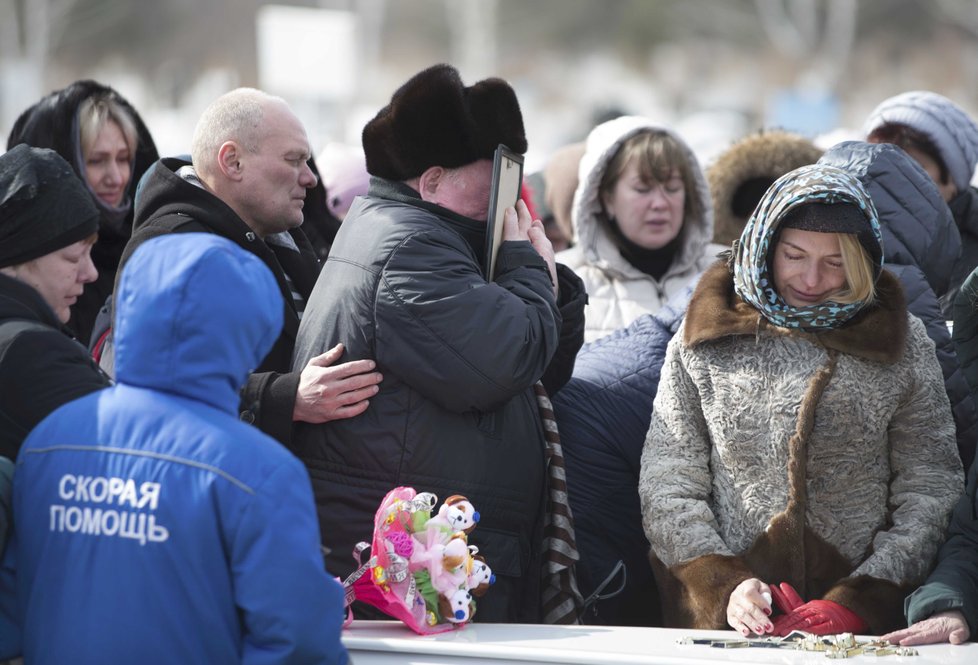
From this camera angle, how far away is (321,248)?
4.62m

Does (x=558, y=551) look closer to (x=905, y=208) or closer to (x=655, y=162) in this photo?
(x=905, y=208)

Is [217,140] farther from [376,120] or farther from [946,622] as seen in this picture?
[946,622]

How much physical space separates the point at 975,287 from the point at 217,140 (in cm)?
187

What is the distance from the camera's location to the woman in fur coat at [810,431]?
2.85 meters

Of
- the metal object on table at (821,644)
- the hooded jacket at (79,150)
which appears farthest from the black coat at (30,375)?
the hooded jacket at (79,150)

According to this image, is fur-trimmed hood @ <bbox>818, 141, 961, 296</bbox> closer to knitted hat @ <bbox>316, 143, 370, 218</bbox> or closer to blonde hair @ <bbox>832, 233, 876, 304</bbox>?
blonde hair @ <bbox>832, 233, 876, 304</bbox>

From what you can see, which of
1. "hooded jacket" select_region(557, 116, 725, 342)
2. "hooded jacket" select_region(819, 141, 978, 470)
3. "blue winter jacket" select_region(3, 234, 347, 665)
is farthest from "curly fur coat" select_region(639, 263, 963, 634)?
"hooded jacket" select_region(557, 116, 725, 342)

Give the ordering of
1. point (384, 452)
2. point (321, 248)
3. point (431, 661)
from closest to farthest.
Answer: point (431, 661) < point (384, 452) < point (321, 248)

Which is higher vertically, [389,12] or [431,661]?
[389,12]

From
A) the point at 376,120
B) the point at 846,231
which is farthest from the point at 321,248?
the point at 846,231

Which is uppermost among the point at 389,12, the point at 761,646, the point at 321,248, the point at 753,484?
the point at 389,12

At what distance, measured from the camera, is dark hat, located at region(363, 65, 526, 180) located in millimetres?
2998

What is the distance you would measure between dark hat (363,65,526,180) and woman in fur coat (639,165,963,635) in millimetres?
617

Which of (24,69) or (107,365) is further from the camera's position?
(24,69)
